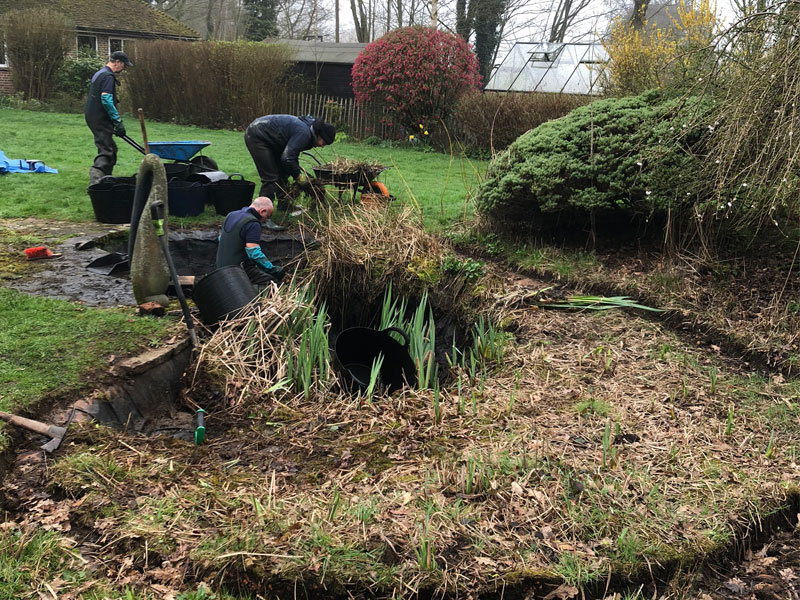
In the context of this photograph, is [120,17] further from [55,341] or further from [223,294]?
[55,341]

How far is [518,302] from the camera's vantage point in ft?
20.2

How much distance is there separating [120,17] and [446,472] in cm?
3060

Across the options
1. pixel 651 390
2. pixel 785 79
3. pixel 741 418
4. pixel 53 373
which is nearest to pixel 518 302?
pixel 651 390

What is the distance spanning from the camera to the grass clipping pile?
2916mm

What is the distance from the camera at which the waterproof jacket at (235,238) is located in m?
5.85

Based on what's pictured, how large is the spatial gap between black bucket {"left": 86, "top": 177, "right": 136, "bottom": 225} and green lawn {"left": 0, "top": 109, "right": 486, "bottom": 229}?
1.36ft

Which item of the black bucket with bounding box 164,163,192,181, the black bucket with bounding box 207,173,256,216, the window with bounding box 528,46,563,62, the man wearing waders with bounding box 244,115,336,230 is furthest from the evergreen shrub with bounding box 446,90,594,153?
the black bucket with bounding box 164,163,192,181

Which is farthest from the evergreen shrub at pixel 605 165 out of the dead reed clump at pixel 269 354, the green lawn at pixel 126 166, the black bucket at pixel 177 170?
the black bucket at pixel 177 170

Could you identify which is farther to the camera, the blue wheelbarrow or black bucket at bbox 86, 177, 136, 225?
the blue wheelbarrow

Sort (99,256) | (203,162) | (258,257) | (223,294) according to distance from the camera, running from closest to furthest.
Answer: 1. (223,294)
2. (258,257)
3. (99,256)
4. (203,162)

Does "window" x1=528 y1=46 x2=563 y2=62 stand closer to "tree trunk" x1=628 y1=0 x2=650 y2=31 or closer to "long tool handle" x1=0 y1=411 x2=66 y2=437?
"tree trunk" x1=628 y1=0 x2=650 y2=31

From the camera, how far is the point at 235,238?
591 centimetres

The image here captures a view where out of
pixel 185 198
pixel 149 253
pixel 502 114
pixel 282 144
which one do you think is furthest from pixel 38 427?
pixel 502 114

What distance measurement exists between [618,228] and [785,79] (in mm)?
2693
